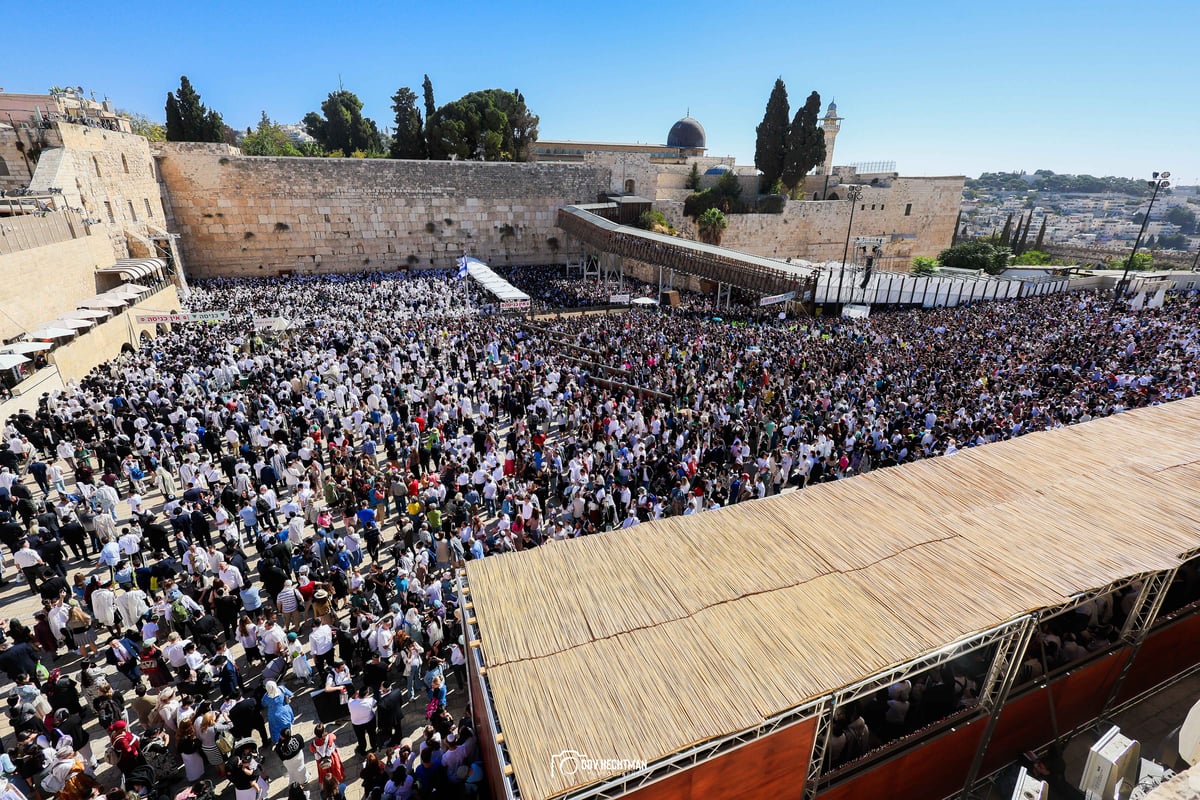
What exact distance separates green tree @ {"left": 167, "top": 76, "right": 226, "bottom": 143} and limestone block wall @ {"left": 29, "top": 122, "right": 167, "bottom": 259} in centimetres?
830

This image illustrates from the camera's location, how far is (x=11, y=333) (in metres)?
14.9

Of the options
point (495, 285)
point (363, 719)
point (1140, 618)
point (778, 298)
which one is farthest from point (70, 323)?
point (778, 298)

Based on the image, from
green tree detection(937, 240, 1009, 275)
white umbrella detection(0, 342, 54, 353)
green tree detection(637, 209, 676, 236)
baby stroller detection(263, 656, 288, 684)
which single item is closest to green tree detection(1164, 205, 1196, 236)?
green tree detection(937, 240, 1009, 275)

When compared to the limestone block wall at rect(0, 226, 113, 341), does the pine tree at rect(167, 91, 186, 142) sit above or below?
above

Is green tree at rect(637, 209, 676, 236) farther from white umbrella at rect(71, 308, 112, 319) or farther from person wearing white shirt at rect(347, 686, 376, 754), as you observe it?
person wearing white shirt at rect(347, 686, 376, 754)

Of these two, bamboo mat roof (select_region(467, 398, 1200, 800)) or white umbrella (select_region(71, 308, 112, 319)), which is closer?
bamboo mat roof (select_region(467, 398, 1200, 800))

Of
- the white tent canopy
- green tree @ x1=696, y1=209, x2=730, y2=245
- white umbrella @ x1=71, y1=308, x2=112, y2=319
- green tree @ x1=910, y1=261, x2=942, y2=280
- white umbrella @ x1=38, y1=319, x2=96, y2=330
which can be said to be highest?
green tree @ x1=696, y1=209, x2=730, y2=245

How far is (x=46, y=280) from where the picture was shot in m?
17.0

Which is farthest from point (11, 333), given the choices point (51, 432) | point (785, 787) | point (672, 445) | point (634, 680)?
point (785, 787)

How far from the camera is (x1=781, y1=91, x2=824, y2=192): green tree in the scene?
3813 cm

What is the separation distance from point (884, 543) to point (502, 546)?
486 centimetres

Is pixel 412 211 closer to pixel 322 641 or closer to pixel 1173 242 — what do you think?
pixel 322 641

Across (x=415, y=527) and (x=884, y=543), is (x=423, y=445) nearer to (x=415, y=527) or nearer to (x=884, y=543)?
(x=415, y=527)

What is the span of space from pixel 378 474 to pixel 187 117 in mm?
38793
